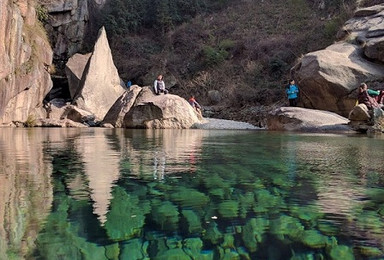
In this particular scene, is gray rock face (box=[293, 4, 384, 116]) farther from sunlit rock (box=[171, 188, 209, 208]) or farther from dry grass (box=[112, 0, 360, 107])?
sunlit rock (box=[171, 188, 209, 208])

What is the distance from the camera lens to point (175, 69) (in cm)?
→ 3366

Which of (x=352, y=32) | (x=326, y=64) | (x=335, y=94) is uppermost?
(x=352, y=32)

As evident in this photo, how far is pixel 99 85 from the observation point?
25.9 meters

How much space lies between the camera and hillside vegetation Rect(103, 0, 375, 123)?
27641 mm

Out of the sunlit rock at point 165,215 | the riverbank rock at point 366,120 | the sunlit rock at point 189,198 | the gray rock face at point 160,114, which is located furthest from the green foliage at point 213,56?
the sunlit rock at point 165,215

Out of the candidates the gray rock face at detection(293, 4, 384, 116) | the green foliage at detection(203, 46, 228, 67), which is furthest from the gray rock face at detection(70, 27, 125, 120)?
the gray rock face at detection(293, 4, 384, 116)

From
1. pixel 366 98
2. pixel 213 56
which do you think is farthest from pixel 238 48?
pixel 366 98

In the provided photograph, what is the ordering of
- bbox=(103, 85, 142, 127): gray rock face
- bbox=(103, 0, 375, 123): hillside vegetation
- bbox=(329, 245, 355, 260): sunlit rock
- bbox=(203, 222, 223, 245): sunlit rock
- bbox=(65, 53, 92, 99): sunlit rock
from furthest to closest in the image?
bbox=(65, 53, 92, 99): sunlit rock → bbox=(103, 0, 375, 123): hillside vegetation → bbox=(103, 85, 142, 127): gray rock face → bbox=(203, 222, 223, 245): sunlit rock → bbox=(329, 245, 355, 260): sunlit rock

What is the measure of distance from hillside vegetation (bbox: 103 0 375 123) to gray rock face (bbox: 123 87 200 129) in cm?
629

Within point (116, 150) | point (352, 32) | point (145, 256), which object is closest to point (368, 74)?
point (352, 32)

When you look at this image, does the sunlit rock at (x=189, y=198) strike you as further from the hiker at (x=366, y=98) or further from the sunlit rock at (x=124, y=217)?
the hiker at (x=366, y=98)

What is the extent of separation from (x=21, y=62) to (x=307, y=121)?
1401 cm

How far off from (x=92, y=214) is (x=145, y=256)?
90 centimetres

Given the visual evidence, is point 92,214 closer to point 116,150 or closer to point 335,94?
point 116,150
